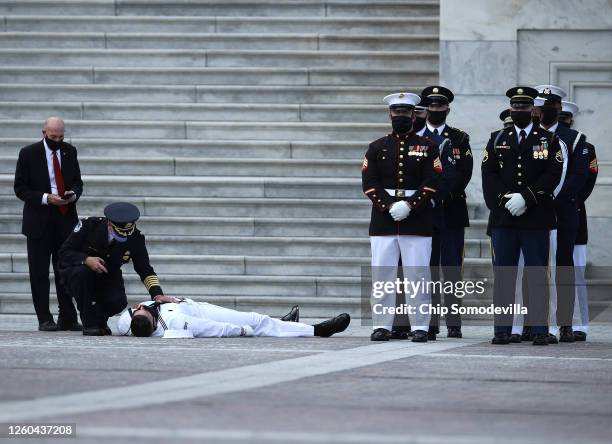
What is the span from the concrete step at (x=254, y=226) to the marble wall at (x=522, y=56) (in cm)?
170

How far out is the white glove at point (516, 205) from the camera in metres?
Answer: 12.9

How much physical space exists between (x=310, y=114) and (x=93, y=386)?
33.5ft

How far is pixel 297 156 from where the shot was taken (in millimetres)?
18484

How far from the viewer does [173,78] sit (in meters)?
19.7

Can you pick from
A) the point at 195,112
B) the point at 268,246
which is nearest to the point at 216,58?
the point at 195,112

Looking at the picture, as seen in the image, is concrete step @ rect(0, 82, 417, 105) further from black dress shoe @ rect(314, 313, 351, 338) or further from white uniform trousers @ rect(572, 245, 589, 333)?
black dress shoe @ rect(314, 313, 351, 338)

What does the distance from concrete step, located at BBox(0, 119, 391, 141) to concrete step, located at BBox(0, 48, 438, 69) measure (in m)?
1.23

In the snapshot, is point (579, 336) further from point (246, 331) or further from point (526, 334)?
point (246, 331)

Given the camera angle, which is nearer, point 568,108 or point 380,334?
point 380,334


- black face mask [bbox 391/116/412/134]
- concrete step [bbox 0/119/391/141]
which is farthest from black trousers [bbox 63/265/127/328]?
concrete step [bbox 0/119/391/141]

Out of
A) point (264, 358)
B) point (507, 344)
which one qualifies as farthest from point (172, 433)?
point (507, 344)

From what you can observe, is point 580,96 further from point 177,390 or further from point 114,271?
point 177,390

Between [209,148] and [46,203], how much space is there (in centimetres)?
419

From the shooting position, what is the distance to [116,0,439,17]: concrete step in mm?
20281
